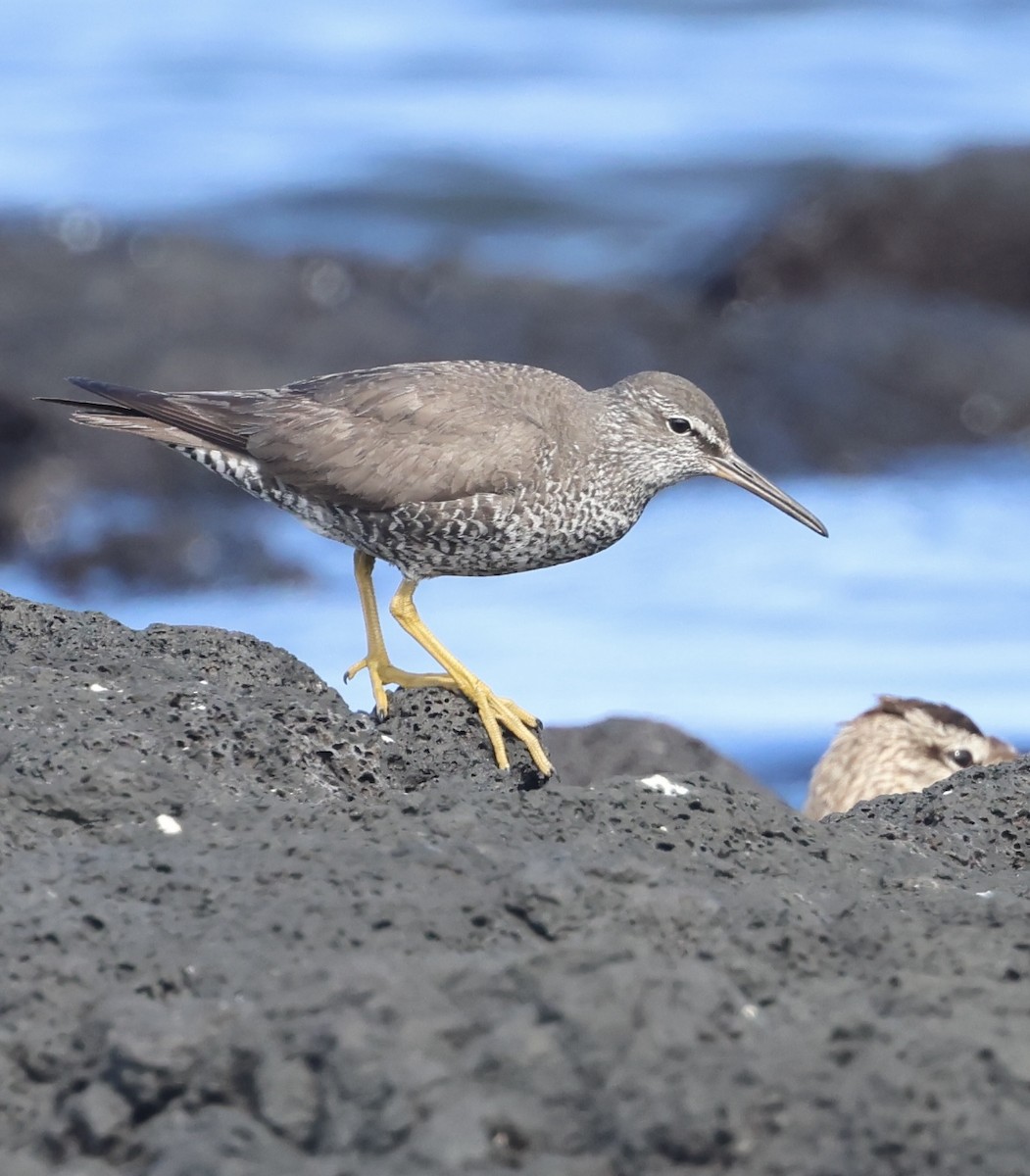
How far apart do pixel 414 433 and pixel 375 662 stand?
2.58ft

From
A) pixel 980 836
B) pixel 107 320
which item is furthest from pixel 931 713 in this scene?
pixel 107 320

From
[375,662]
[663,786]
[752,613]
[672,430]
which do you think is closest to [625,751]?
[672,430]

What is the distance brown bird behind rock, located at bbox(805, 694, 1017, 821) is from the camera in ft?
27.2

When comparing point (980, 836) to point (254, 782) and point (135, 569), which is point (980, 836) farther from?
point (135, 569)

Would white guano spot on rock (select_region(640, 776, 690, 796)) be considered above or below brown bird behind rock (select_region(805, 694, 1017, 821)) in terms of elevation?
below

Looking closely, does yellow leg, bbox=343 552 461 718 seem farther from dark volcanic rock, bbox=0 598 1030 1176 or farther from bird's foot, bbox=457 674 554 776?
dark volcanic rock, bbox=0 598 1030 1176

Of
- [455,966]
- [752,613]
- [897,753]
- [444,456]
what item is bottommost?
[455,966]

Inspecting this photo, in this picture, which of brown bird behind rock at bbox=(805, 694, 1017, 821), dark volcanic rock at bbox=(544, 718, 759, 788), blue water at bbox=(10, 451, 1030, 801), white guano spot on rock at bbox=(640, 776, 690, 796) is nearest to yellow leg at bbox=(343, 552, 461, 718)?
dark volcanic rock at bbox=(544, 718, 759, 788)

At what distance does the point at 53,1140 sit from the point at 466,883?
876mm

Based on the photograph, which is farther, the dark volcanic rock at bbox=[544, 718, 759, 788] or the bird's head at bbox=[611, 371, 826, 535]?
the dark volcanic rock at bbox=[544, 718, 759, 788]

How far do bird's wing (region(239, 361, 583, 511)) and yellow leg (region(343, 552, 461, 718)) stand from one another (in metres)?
0.41

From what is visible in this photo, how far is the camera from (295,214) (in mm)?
21922

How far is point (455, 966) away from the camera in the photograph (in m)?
3.15

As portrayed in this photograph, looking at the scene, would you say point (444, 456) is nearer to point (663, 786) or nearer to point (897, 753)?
point (663, 786)
